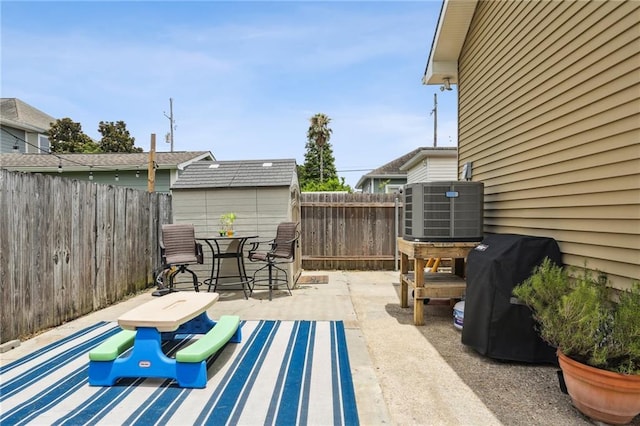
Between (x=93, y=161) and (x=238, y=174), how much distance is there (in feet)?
29.5

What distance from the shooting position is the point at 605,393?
1.94m

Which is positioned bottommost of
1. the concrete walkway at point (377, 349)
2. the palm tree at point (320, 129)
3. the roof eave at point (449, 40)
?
the concrete walkway at point (377, 349)

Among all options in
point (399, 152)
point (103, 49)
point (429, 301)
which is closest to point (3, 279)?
point (429, 301)

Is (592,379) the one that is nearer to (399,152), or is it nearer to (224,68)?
(224,68)

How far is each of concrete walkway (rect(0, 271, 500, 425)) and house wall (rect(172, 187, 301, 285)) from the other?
3.27 ft

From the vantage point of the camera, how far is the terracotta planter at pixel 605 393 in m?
1.90

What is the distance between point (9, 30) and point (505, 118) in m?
9.33

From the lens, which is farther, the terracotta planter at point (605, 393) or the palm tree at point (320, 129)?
the palm tree at point (320, 129)

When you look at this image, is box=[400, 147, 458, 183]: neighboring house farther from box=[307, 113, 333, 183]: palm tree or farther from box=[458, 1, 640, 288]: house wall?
box=[307, 113, 333, 183]: palm tree

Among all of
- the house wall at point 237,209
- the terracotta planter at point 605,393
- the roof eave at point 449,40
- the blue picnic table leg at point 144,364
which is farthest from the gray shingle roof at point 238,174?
the terracotta planter at point 605,393

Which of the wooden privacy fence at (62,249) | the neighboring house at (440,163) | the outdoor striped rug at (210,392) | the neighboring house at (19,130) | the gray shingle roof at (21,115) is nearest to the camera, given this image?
the outdoor striped rug at (210,392)

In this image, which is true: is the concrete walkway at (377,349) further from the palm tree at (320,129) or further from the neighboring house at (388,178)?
the palm tree at (320,129)

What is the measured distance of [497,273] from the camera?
293cm

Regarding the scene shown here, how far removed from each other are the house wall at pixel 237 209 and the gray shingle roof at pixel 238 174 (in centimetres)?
11
